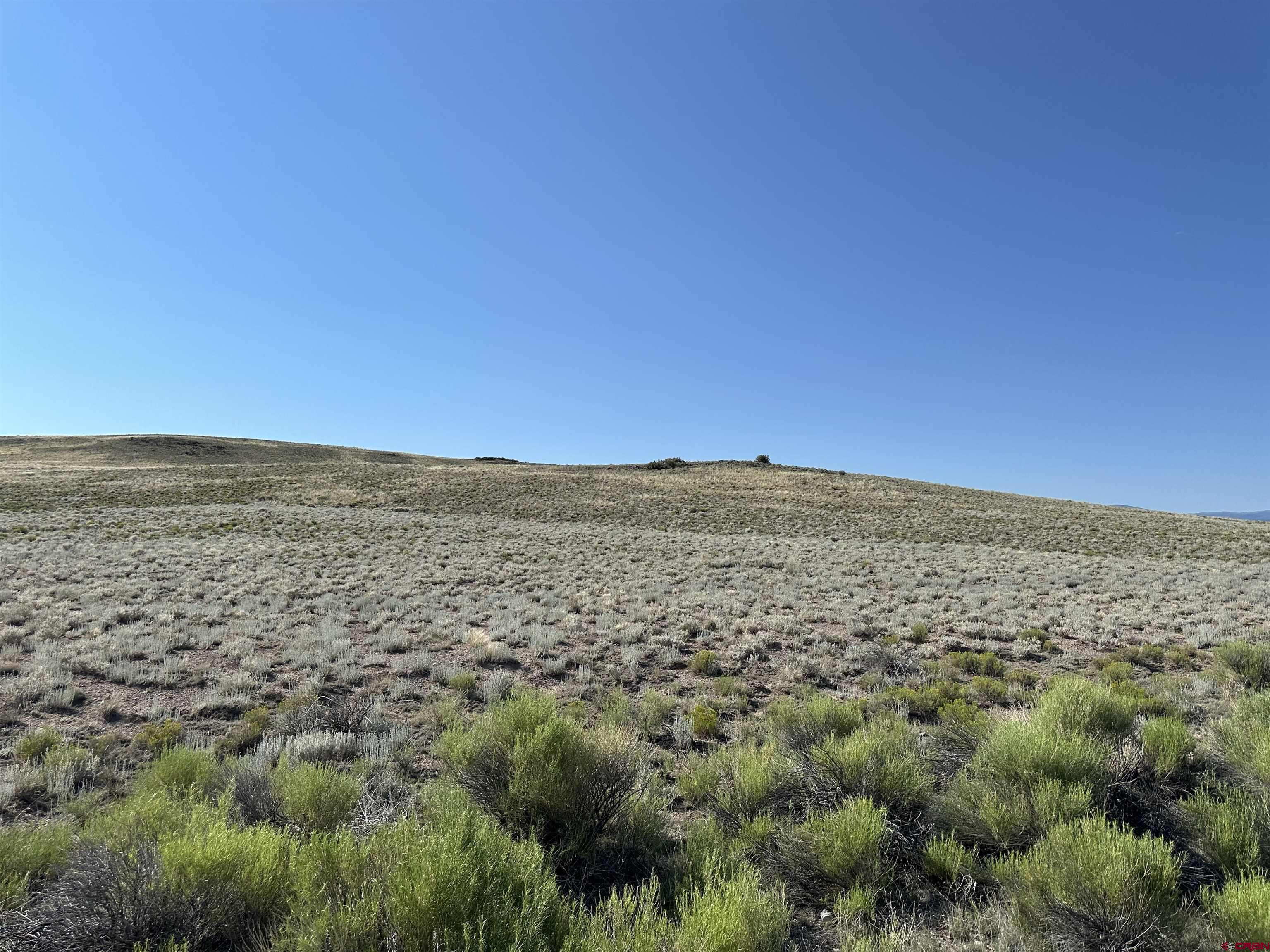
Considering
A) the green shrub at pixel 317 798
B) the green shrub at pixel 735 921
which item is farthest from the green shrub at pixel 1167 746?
the green shrub at pixel 317 798

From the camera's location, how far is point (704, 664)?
8922 millimetres

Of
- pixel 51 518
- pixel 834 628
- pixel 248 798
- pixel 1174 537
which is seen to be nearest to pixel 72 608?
pixel 248 798

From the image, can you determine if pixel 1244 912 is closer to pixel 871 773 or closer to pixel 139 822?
pixel 871 773

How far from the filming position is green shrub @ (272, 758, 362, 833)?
3656mm

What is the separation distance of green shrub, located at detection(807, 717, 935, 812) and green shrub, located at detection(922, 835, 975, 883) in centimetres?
40

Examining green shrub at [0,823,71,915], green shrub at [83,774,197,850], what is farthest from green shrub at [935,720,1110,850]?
green shrub at [0,823,71,915]

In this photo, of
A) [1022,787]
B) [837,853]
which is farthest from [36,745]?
[1022,787]

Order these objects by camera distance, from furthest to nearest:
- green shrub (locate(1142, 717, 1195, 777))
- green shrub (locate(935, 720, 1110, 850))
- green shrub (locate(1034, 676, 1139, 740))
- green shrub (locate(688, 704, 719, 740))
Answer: green shrub (locate(688, 704, 719, 740))
green shrub (locate(1034, 676, 1139, 740))
green shrub (locate(1142, 717, 1195, 777))
green shrub (locate(935, 720, 1110, 850))

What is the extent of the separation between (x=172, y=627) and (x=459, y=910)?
10.7 meters

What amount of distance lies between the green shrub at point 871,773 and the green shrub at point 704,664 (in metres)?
4.00

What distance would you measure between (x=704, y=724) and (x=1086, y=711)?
3.64 m

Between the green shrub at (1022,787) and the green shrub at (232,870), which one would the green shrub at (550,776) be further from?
the green shrub at (1022,787)

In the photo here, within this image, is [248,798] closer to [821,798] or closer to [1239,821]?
[821,798]

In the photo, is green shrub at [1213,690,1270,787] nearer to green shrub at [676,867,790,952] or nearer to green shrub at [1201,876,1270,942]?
green shrub at [1201,876,1270,942]
